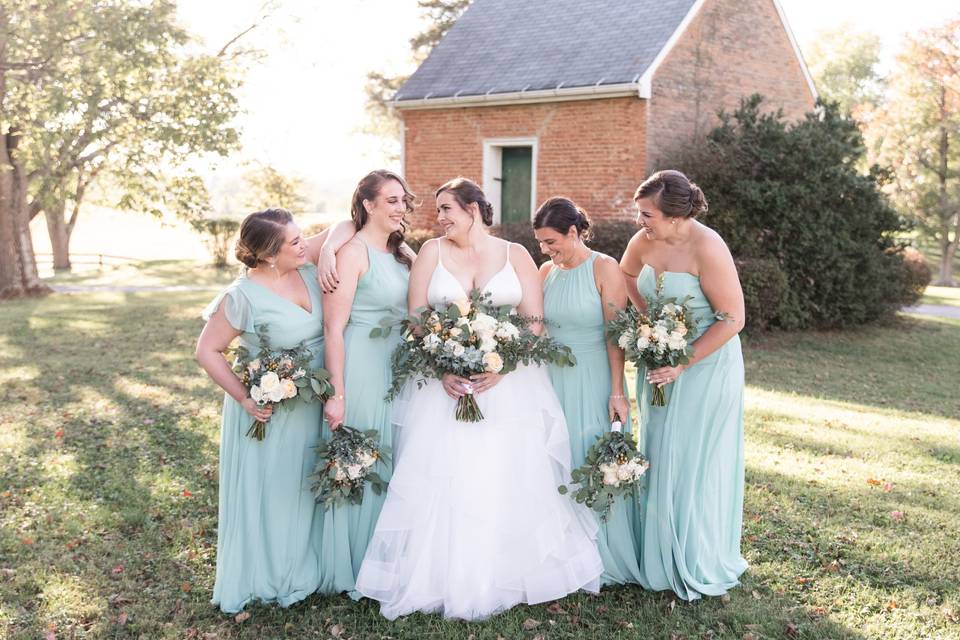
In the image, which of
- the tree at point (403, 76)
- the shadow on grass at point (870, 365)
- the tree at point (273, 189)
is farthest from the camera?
the tree at point (273, 189)

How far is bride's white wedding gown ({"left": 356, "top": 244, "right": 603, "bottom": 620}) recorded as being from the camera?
4594mm

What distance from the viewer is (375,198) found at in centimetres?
461

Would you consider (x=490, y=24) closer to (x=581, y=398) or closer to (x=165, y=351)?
(x=165, y=351)

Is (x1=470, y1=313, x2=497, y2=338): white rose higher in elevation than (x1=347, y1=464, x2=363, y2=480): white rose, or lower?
higher

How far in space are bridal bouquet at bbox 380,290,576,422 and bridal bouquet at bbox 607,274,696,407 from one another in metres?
0.34

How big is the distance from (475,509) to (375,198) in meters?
1.78

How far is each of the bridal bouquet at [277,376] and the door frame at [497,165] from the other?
14.7 m

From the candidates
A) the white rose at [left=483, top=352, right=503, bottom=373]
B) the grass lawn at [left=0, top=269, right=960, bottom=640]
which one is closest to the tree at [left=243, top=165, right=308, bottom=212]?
the grass lawn at [left=0, top=269, right=960, bottom=640]

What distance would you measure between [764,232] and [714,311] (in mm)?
12301

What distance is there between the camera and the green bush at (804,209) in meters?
16.0

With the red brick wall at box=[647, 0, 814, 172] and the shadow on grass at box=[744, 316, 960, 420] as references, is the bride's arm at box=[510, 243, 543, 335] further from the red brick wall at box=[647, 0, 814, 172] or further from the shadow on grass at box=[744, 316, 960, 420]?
the red brick wall at box=[647, 0, 814, 172]

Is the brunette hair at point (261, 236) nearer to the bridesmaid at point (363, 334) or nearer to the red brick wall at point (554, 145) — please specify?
the bridesmaid at point (363, 334)

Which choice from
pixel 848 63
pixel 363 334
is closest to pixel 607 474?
pixel 363 334

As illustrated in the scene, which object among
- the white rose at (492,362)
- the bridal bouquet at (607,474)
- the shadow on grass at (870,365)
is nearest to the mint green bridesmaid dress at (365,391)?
the white rose at (492,362)
